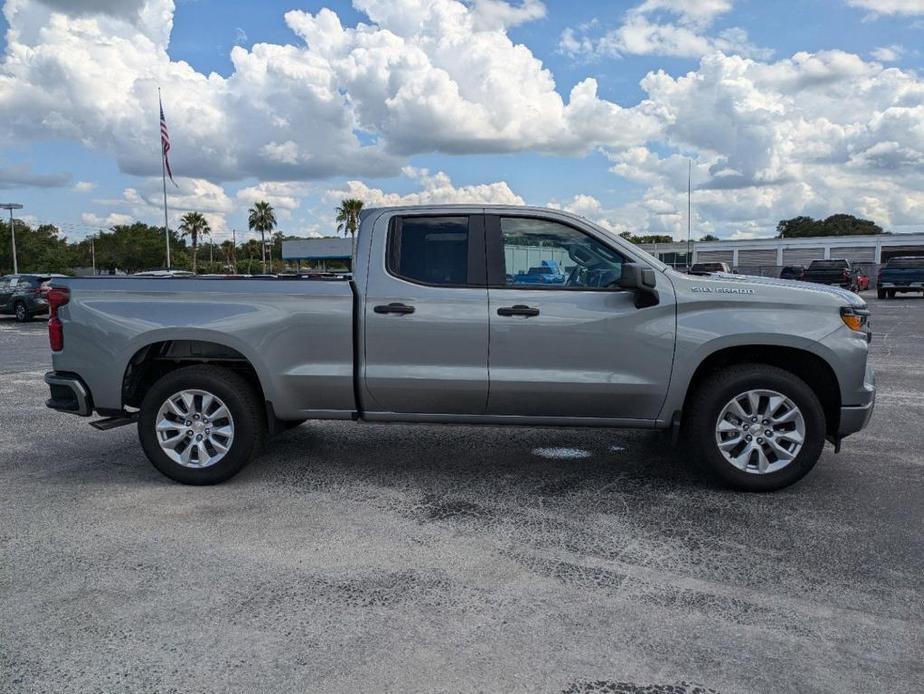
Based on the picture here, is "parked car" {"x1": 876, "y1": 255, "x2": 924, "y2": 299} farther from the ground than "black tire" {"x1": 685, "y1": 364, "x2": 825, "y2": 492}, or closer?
farther from the ground

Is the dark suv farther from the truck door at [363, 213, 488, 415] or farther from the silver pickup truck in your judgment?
the truck door at [363, 213, 488, 415]

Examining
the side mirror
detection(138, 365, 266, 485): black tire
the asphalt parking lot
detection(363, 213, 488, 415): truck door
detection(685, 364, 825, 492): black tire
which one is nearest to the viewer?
the asphalt parking lot

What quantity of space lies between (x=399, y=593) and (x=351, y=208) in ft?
256

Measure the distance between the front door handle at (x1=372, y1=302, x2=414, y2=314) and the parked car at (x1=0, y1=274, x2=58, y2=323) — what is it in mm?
20693

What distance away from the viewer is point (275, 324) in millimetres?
5000

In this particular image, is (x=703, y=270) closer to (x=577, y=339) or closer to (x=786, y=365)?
(x=786, y=365)

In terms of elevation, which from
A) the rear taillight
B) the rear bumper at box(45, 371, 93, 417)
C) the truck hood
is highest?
the truck hood

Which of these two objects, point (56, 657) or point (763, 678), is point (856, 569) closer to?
point (763, 678)

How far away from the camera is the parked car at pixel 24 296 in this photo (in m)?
22.2

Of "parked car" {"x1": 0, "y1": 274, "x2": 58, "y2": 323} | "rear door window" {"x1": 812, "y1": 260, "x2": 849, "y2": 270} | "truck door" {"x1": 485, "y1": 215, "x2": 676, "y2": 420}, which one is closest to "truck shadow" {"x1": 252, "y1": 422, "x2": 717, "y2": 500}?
"truck door" {"x1": 485, "y1": 215, "x2": 676, "y2": 420}

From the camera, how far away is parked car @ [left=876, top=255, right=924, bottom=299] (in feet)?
101

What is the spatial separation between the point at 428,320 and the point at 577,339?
3.29ft

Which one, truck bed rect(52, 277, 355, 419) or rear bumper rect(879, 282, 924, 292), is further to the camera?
rear bumper rect(879, 282, 924, 292)

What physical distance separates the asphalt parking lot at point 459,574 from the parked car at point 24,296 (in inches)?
740
